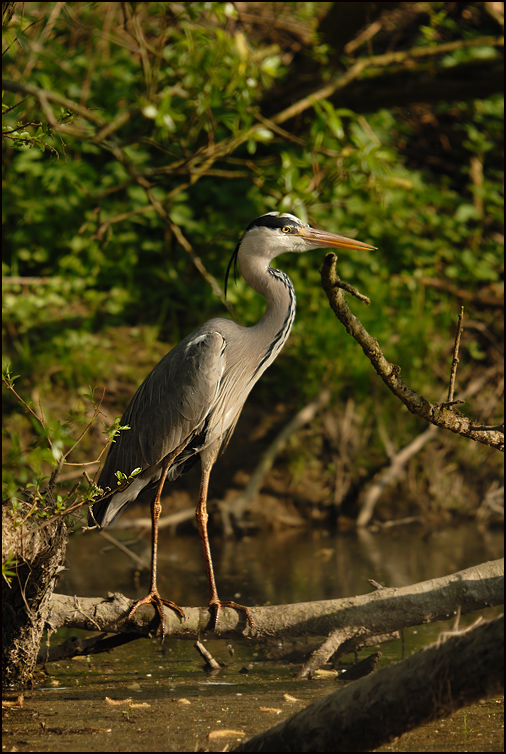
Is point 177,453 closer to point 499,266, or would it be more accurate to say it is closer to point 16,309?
point 16,309

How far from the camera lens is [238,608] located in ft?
11.2

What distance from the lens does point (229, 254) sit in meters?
7.62

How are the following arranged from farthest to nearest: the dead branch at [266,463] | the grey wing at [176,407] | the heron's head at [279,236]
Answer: the dead branch at [266,463]
the heron's head at [279,236]
the grey wing at [176,407]

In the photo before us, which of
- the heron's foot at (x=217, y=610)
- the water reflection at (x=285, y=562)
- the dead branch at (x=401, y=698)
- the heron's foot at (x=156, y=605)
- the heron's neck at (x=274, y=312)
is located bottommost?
the water reflection at (x=285, y=562)

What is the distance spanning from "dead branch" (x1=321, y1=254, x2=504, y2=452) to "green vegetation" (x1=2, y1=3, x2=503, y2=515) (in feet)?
9.69

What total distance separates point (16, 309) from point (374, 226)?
138 inches

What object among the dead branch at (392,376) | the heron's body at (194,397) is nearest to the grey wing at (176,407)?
the heron's body at (194,397)

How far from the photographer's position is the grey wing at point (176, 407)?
3.89 metres

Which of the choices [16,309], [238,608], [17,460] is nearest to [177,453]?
[238,608]

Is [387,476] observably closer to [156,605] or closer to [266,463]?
[266,463]

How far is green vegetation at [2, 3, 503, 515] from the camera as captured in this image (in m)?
6.64

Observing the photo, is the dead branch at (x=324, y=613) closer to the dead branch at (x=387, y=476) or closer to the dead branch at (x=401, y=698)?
the dead branch at (x=401, y=698)

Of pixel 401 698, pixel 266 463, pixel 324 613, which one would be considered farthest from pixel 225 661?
pixel 266 463

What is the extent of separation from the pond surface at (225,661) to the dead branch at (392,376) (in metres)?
1.09
